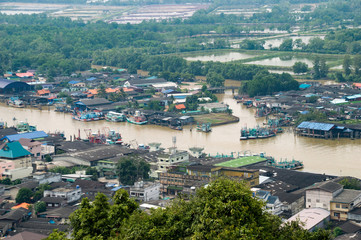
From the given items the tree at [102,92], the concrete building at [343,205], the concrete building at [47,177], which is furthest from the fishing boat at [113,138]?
the concrete building at [343,205]

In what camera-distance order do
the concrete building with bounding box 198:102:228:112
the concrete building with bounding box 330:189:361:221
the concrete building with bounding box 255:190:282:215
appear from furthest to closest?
the concrete building with bounding box 198:102:228:112
the concrete building with bounding box 255:190:282:215
the concrete building with bounding box 330:189:361:221

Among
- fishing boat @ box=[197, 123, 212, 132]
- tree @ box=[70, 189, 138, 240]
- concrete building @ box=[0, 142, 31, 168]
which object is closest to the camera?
tree @ box=[70, 189, 138, 240]

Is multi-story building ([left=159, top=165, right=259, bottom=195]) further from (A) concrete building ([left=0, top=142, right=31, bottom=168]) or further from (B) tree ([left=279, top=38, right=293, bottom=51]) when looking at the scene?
(B) tree ([left=279, top=38, right=293, bottom=51])

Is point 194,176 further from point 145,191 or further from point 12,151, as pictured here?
point 12,151

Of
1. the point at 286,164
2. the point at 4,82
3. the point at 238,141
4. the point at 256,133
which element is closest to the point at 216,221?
the point at 286,164

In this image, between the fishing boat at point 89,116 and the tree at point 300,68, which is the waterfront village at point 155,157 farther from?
the tree at point 300,68

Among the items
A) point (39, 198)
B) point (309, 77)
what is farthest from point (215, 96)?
point (39, 198)

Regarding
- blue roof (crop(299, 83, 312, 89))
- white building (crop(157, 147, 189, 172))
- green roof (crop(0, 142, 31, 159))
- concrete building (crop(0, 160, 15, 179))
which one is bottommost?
blue roof (crop(299, 83, 312, 89))

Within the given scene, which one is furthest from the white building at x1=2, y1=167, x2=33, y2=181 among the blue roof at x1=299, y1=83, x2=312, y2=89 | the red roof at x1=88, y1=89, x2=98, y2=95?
the blue roof at x1=299, y1=83, x2=312, y2=89
